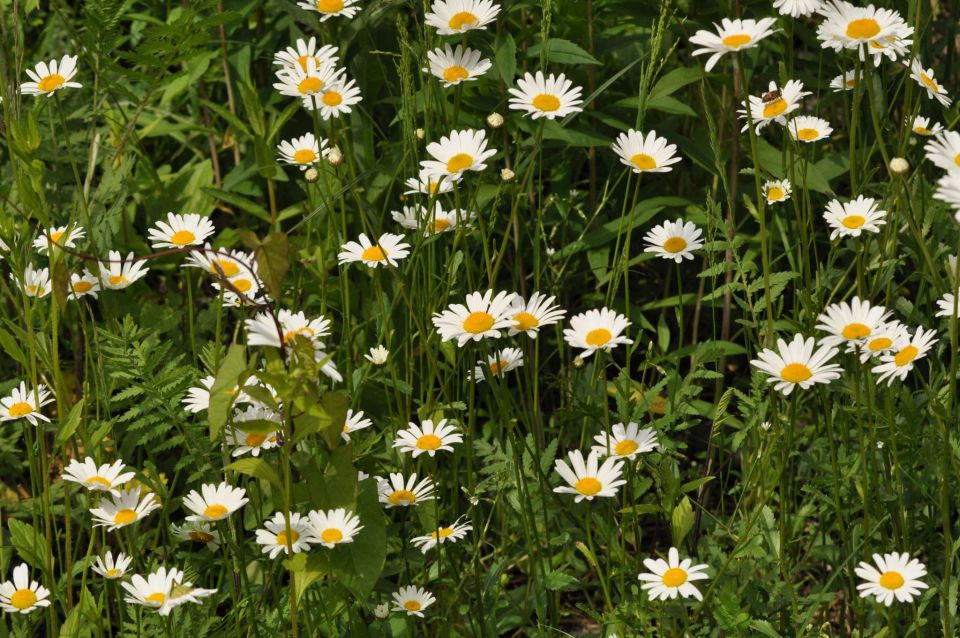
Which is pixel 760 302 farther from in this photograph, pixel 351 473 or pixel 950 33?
pixel 950 33

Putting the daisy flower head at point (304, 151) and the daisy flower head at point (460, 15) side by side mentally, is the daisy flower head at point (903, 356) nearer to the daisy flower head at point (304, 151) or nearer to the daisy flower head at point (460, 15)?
the daisy flower head at point (460, 15)

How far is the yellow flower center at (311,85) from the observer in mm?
1917

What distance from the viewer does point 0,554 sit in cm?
190

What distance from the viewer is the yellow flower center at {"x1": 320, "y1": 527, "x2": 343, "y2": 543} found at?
147 centimetres

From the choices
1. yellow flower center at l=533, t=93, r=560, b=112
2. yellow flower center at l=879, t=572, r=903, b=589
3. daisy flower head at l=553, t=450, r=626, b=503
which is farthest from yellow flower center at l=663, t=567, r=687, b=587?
yellow flower center at l=533, t=93, r=560, b=112

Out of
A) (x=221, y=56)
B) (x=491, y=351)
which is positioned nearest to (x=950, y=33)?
(x=491, y=351)

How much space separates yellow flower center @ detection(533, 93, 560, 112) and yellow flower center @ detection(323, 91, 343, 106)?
0.33 metres

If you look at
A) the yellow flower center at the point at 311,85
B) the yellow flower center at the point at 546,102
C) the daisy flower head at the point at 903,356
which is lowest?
the daisy flower head at the point at 903,356

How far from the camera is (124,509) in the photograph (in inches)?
64.3

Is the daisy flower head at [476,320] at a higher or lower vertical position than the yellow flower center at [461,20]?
lower

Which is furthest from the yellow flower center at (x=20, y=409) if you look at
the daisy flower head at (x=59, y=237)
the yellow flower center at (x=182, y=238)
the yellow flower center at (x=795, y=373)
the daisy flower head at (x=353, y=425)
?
the yellow flower center at (x=795, y=373)

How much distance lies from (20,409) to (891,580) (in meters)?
1.20

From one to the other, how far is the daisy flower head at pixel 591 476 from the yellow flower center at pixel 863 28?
2.16 feet

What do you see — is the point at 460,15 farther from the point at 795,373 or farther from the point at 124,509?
the point at 124,509
